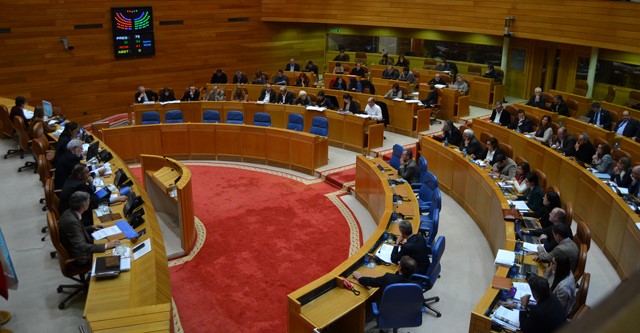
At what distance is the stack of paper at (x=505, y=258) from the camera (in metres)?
6.00

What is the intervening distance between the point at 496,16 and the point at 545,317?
526 inches

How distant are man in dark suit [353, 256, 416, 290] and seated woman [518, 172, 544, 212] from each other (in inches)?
113

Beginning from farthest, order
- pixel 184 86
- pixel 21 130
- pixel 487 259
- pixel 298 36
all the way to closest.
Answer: pixel 298 36
pixel 184 86
pixel 21 130
pixel 487 259

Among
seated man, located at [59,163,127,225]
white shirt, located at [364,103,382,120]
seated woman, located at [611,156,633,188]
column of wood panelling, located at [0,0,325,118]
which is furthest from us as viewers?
column of wood panelling, located at [0,0,325,118]

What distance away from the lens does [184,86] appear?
60.4ft

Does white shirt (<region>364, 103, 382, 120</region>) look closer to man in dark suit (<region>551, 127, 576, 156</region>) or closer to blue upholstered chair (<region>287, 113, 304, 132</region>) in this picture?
blue upholstered chair (<region>287, 113, 304, 132</region>)

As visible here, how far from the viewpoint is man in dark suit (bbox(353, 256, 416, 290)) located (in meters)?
5.48

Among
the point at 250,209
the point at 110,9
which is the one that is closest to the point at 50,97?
the point at 110,9

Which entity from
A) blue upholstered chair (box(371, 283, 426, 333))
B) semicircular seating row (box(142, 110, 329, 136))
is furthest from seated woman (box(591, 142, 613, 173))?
semicircular seating row (box(142, 110, 329, 136))

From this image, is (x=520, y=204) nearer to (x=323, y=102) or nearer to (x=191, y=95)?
(x=323, y=102)

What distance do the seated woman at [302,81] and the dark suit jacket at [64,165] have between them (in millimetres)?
9128

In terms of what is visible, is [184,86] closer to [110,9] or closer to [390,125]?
[110,9]

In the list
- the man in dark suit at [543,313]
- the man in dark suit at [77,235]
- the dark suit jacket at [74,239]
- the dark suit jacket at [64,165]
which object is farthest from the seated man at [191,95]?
the man in dark suit at [543,313]

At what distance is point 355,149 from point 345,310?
804 centimetres
